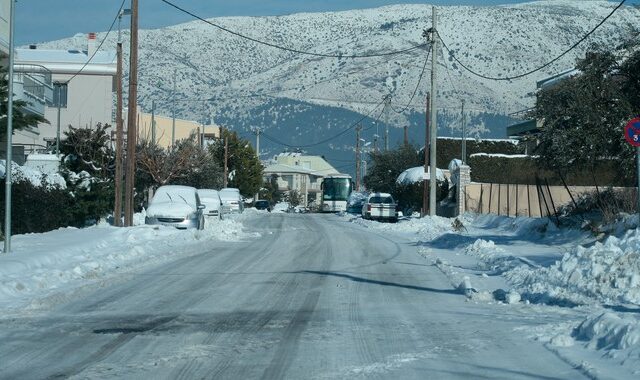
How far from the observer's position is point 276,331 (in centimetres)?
1225

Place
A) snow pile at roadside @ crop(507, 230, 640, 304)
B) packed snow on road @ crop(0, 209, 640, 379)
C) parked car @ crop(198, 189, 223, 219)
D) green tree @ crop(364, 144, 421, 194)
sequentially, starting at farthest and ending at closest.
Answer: green tree @ crop(364, 144, 421, 194) < parked car @ crop(198, 189, 223, 219) < snow pile at roadside @ crop(507, 230, 640, 304) < packed snow on road @ crop(0, 209, 640, 379)

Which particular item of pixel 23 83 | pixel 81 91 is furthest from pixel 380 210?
pixel 81 91

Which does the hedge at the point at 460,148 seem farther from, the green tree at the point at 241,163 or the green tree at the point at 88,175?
the green tree at the point at 88,175

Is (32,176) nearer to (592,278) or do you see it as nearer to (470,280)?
(470,280)

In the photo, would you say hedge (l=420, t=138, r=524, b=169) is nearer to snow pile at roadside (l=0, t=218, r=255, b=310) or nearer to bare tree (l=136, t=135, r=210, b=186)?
bare tree (l=136, t=135, r=210, b=186)

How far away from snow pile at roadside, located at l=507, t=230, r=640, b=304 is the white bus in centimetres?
6758

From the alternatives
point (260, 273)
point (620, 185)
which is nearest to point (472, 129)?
point (620, 185)

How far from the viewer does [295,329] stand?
1240cm

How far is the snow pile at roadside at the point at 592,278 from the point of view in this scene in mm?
14625

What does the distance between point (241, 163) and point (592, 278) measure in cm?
7843

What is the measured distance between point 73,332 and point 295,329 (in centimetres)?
294

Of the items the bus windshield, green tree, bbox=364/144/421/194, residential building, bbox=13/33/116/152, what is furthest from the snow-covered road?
the bus windshield

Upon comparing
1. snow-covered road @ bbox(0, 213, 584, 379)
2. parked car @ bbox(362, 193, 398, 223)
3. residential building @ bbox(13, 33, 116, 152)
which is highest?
residential building @ bbox(13, 33, 116, 152)

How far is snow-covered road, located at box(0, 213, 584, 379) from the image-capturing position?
385 inches
